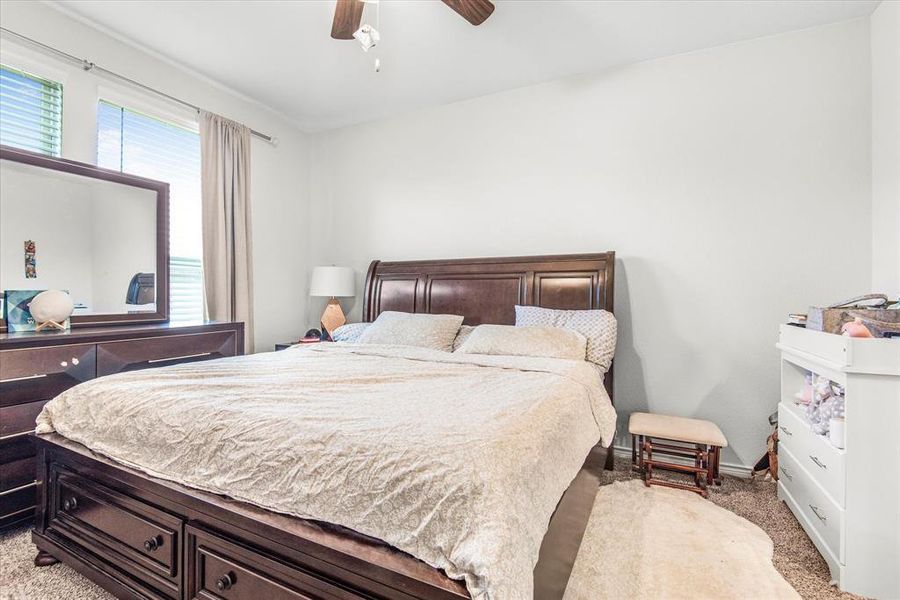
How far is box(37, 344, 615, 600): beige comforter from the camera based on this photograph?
97 cm

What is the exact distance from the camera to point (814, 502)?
1856 mm

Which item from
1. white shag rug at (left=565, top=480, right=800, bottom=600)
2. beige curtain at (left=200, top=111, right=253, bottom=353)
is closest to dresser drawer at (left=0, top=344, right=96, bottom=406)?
beige curtain at (left=200, top=111, right=253, bottom=353)

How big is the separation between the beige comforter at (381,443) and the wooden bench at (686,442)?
0.57m

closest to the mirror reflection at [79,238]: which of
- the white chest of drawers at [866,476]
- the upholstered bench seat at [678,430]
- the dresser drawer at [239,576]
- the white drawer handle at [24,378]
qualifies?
the white drawer handle at [24,378]

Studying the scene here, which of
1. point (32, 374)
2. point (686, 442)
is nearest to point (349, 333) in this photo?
point (32, 374)

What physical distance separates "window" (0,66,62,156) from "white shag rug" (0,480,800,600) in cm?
209

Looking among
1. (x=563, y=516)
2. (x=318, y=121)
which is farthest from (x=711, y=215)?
(x=318, y=121)

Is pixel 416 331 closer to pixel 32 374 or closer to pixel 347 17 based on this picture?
pixel 347 17

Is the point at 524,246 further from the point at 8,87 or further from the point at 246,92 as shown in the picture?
the point at 8,87

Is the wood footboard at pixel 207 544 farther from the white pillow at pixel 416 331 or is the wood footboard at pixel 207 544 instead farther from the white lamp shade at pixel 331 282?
the white lamp shade at pixel 331 282

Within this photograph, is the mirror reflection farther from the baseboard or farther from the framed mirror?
the baseboard

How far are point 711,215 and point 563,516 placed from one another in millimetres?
2367

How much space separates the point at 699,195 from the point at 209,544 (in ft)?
10.6

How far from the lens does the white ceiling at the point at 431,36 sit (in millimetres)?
2441
